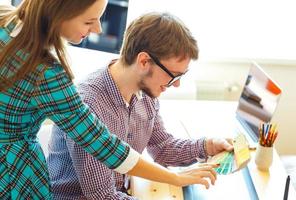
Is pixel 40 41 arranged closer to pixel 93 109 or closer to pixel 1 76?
pixel 1 76

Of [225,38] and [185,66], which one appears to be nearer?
[185,66]

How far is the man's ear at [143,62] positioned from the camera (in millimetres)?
1340

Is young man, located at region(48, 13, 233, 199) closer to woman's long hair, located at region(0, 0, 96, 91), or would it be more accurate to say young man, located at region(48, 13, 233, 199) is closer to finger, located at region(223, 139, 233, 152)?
finger, located at region(223, 139, 233, 152)

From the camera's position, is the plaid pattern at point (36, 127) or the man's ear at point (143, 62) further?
the man's ear at point (143, 62)

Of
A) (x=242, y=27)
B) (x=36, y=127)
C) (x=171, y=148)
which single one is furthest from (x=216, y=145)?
(x=242, y=27)

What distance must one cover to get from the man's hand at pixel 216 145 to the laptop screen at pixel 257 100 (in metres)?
0.27

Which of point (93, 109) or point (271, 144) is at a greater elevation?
point (93, 109)

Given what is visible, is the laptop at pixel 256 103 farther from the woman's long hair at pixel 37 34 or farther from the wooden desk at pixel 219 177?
the woman's long hair at pixel 37 34

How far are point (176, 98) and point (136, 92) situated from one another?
0.91 m

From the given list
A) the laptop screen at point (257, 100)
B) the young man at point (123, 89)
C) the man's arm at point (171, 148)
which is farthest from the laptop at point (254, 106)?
the young man at point (123, 89)

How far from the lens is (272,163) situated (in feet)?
5.15

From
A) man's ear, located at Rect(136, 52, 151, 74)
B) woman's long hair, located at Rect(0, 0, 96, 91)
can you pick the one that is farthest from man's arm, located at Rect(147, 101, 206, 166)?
woman's long hair, located at Rect(0, 0, 96, 91)

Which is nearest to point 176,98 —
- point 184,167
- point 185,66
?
point 184,167

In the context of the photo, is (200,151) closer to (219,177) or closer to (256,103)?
(219,177)
